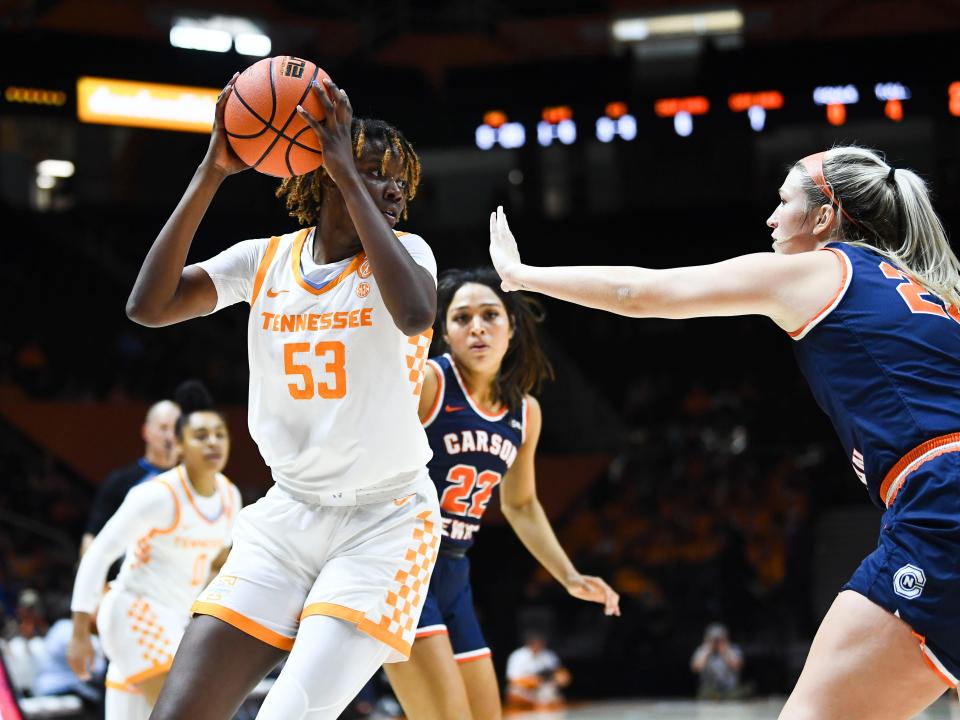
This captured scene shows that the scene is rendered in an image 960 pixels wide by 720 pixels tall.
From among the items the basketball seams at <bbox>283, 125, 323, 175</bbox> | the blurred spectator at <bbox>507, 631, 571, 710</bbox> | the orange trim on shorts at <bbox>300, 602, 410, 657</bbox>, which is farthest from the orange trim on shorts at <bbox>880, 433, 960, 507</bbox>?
the blurred spectator at <bbox>507, 631, 571, 710</bbox>

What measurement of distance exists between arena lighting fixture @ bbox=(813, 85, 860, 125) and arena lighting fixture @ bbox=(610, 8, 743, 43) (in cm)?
292

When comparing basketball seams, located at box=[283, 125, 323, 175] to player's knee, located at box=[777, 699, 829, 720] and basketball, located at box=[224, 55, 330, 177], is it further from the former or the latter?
player's knee, located at box=[777, 699, 829, 720]

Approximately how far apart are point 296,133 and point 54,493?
12.8 m

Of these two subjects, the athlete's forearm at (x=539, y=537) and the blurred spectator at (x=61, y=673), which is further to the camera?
the blurred spectator at (x=61, y=673)

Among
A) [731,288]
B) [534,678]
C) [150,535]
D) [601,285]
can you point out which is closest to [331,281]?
[601,285]

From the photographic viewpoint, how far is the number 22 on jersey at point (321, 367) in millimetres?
3141

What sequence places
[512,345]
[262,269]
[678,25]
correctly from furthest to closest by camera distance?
[678,25]
[512,345]
[262,269]

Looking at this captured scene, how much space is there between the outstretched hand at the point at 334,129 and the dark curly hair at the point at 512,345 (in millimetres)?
1865

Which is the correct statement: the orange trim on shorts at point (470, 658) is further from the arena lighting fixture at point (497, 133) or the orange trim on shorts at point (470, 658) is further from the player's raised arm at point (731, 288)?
the arena lighting fixture at point (497, 133)

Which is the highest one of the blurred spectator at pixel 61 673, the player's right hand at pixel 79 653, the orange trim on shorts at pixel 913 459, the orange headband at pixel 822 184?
the orange headband at pixel 822 184

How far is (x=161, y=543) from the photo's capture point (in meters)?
5.89

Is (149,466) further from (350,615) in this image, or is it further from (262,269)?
(350,615)

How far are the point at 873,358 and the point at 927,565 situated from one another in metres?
0.52

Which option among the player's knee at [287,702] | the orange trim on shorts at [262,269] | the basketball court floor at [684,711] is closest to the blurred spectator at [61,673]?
Answer: the basketball court floor at [684,711]
